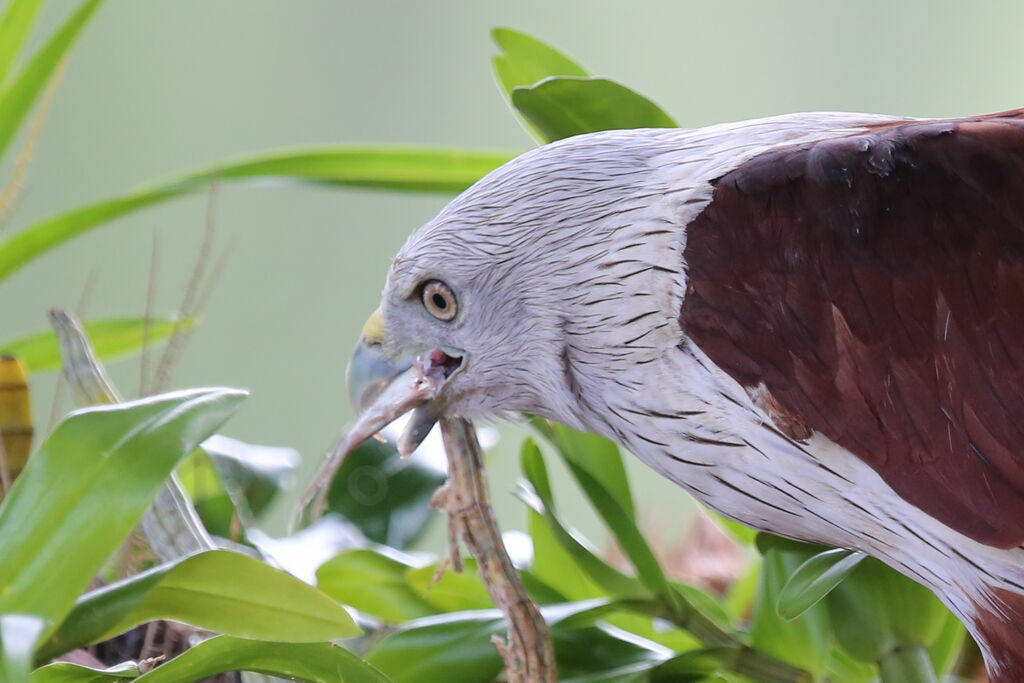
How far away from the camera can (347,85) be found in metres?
2.05

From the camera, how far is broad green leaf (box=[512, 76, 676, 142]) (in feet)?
1.71

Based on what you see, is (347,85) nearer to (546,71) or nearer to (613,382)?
(546,71)

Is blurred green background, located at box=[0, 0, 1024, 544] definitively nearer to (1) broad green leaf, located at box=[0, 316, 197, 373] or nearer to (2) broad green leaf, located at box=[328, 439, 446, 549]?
(1) broad green leaf, located at box=[0, 316, 197, 373]

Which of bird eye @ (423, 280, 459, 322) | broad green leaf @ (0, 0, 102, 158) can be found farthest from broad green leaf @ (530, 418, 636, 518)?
broad green leaf @ (0, 0, 102, 158)

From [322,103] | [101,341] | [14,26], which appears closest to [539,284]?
[101,341]

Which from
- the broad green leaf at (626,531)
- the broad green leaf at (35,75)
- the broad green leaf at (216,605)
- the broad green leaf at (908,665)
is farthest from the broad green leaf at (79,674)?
the broad green leaf at (35,75)

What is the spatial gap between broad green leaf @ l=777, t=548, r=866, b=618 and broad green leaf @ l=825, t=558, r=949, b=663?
0.05ft

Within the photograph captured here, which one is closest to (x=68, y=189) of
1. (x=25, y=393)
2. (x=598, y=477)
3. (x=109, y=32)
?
(x=109, y=32)

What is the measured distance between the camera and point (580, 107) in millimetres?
535

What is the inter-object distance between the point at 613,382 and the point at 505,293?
65 millimetres

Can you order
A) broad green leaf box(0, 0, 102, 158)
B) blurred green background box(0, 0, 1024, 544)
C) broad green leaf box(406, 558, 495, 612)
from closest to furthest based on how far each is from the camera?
broad green leaf box(406, 558, 495, 612) → broad green leaf box(0, 0, 102, 158) → blurred green background box(0, 0, 1024, 544)

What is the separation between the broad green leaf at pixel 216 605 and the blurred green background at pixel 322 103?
62.3 inches

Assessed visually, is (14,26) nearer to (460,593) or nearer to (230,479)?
(230,479)

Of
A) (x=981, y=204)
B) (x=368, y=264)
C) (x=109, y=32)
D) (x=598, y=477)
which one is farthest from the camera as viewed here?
(x=368, y=264)
